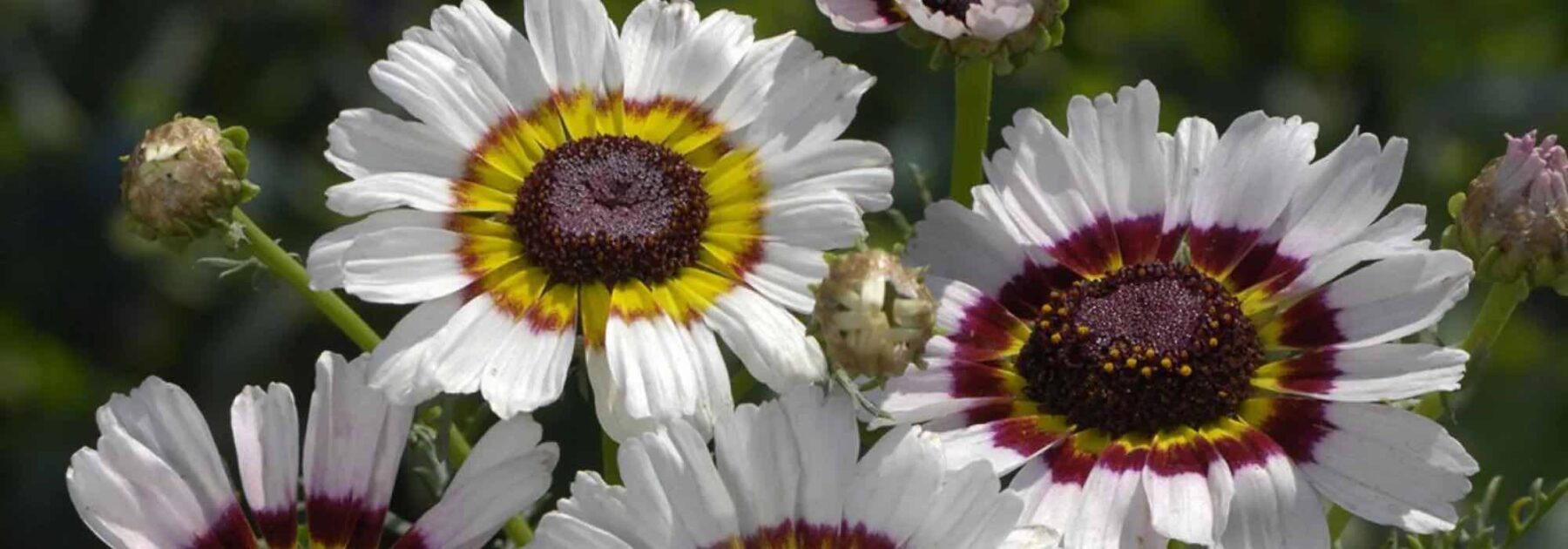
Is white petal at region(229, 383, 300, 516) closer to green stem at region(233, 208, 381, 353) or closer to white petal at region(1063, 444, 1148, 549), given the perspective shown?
green stem at region(233, 208, 381, 353)

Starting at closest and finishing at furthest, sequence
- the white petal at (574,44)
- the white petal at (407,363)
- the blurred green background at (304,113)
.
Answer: the white petal at (407,363) → the white petal at (574,44) → the blurred green background at (304,113)

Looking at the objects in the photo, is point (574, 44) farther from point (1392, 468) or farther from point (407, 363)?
point (1392, 468)

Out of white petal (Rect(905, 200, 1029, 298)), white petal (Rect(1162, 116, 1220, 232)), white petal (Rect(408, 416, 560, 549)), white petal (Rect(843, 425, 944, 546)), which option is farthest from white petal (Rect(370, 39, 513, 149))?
white petal (Rect(1162, 116, 1220, 232))

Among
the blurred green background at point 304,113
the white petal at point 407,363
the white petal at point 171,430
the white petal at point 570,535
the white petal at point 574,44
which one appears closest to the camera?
the white petal at point 570,535

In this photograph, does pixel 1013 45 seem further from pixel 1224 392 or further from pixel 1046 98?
pixel 1046 98

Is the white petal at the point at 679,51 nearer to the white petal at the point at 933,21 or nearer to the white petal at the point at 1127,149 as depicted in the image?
the white petal at the point at 933,21

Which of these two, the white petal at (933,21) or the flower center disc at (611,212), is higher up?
the white petal at (933,21)

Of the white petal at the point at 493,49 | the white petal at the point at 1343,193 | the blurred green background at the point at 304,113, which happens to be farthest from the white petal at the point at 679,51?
the blurred green background at the point at 304,113
